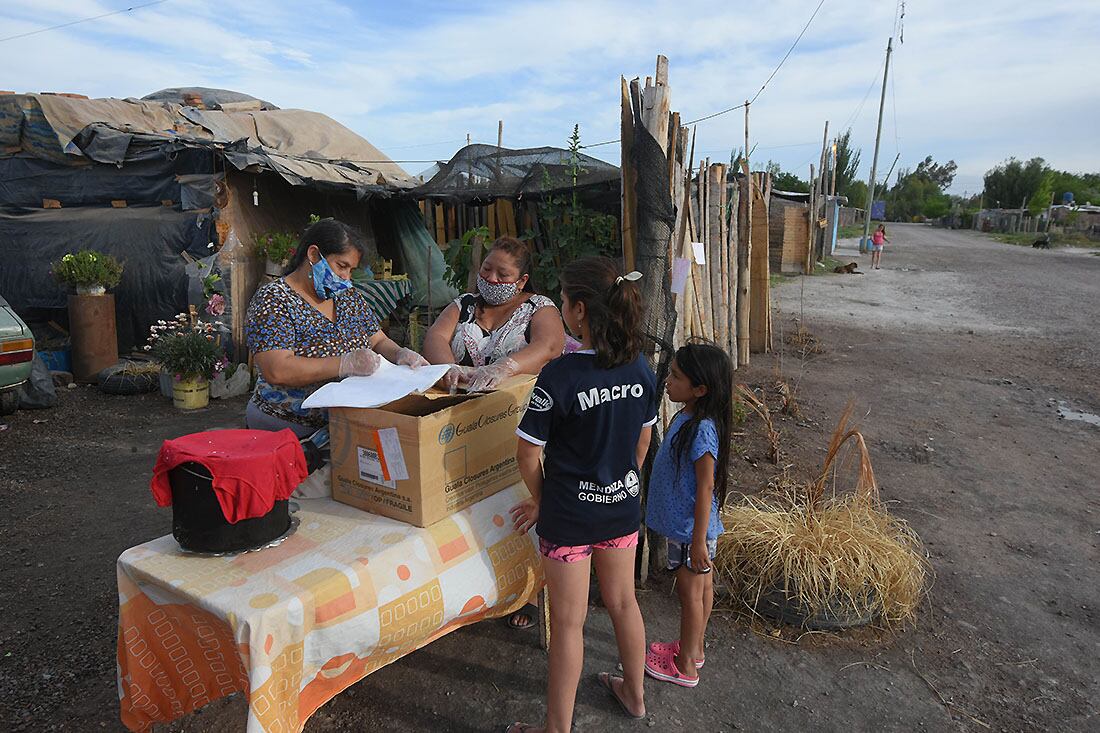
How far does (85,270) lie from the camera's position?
7609 millimetres

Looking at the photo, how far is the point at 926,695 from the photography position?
110 inches

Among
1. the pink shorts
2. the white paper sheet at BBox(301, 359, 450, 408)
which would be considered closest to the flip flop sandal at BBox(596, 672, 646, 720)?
the pink shorts

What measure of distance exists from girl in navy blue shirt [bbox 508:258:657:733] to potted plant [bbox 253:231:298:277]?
22.3ft

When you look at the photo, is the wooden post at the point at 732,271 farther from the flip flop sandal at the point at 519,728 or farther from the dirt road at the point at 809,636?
the flip flop sandal at the point at 519,728

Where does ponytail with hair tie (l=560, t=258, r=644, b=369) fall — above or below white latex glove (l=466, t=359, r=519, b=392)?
above

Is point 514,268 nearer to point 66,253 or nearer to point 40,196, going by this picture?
point 66,253

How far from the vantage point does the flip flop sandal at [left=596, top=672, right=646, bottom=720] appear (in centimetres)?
260

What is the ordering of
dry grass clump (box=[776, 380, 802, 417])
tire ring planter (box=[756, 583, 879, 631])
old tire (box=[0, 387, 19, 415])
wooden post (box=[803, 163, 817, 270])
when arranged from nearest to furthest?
tire ring planter (box=[756, 583, 879, 631]) < dry grass clump (box=[776, 380, 802, 417]) < old tire (box=[0, 387, 19, 415]) < wooden post (box=[803, 163, 817, 270])

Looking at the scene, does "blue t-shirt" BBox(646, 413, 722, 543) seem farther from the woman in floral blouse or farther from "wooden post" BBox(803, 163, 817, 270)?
"wooden post" BBox(803, 163, 817, 270)

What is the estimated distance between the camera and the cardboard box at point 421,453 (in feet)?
7.02

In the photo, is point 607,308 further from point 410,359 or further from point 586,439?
point 410,359

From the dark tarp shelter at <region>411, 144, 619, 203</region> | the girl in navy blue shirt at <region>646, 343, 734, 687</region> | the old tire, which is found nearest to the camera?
the girl in navy blue shirt at <region>646, 343, 734, 687</region>

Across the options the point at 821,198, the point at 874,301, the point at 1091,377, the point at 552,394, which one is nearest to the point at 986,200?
the point at 821,198

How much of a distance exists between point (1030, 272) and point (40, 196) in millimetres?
23736
